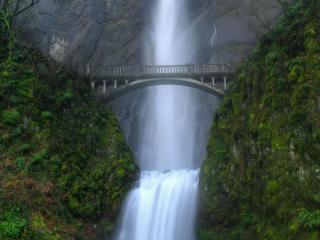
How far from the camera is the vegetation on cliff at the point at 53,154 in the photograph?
59.7 ft

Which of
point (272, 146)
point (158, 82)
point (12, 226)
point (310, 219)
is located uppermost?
point (158, 82)

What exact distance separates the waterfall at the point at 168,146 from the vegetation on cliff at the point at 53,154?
138 centimetres

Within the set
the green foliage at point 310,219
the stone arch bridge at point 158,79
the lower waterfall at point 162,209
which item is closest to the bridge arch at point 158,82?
the stone arch bridge at point 158,79

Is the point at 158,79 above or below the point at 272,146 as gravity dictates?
above

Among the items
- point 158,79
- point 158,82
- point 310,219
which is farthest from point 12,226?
point 158,82

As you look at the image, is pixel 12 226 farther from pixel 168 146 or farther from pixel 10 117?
pixel 168 146

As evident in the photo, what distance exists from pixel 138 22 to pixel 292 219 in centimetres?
3479

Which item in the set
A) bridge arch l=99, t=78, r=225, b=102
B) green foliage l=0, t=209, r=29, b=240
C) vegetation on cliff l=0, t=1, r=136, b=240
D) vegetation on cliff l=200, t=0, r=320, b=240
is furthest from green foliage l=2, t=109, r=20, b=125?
vegetation on cliff l=200, t=0, r=320, b=240

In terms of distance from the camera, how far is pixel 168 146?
38.8m

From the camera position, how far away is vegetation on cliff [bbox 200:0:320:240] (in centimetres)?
1588

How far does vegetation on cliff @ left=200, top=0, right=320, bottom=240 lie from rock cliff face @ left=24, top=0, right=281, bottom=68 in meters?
18.1

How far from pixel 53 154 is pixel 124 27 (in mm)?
26234

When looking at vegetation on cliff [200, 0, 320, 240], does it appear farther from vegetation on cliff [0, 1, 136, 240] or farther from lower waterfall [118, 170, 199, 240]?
vegetation on cliff [0, 1, 136, 240]

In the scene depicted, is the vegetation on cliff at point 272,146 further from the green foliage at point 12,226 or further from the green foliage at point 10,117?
the green foliage at point 10,117
